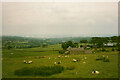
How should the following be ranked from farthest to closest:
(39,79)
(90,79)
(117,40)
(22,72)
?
1. (117,40)
2. (22,72)
3. (39,79)
4. (90,79)

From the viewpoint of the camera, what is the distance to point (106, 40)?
54.9m

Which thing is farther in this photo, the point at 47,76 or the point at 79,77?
the point at 47,76

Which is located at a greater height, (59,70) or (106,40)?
(106,40)

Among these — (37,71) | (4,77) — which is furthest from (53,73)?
(4,77)

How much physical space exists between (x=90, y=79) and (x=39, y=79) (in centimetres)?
683

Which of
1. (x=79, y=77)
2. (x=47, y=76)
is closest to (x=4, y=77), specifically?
(x=47, y=76)

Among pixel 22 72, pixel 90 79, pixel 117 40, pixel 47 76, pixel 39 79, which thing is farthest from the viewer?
pixel 117 40

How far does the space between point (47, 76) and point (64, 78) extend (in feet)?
9.40

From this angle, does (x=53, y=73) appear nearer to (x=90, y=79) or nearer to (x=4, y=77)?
(x=90, y=79)

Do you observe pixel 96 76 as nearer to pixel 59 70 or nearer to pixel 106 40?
pixel 59 70

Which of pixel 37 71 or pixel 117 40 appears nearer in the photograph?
pixel 37 71

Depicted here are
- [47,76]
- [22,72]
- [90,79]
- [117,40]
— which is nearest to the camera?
[90,79]

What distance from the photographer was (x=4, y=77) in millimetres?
16641

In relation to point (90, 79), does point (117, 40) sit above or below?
above
